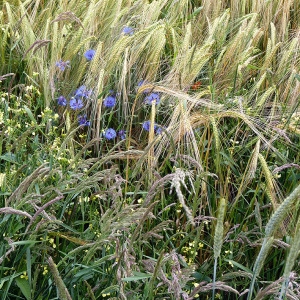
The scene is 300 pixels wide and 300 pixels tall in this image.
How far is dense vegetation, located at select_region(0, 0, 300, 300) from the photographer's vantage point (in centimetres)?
143

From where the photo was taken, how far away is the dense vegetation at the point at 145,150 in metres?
1.43

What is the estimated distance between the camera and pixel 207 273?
5.55 ft

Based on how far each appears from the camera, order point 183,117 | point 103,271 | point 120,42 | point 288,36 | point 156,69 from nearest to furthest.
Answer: point 103,271 < point 183,117 < point 120,42 < point 156,69 < point 288,36

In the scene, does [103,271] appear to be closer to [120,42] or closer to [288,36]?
[120,42]

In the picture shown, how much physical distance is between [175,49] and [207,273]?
963 millimetres

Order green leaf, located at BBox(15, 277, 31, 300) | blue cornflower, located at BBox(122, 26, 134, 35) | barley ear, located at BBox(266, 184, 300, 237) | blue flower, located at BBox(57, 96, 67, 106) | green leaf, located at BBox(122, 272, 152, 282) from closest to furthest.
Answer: barley ear, located at BBox(266, 184, 300, 237) < green leaf, located at BBox(122, 272, 152, 282) < green leaf, located at BBox(15, 277, 31, 300) < blue flower, located at BBox(57, 96, 67, 106) < blue cornflower, located at BBox(122, 26, 134, 35)

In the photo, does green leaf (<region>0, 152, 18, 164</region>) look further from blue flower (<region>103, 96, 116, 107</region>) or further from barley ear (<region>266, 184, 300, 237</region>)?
barley ear (<region>266, 184, 300, 237</region>)

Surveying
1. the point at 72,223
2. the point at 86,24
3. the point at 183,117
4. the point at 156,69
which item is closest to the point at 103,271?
the point at 72,223

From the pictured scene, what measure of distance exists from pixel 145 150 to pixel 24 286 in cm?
42

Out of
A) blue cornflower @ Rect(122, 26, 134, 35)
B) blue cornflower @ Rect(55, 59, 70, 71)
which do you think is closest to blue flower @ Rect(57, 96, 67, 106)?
blue cornflower @ Rect(55, 59, 70, 71)

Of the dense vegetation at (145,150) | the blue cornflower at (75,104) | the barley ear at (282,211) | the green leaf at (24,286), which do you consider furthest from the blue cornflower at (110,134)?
the barley ear at (282,211)

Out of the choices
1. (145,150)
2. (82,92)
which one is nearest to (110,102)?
(82,92)

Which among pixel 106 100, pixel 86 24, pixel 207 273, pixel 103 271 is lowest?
pixel 207 273

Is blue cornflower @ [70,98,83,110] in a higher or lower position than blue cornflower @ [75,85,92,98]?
lower
